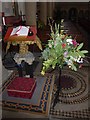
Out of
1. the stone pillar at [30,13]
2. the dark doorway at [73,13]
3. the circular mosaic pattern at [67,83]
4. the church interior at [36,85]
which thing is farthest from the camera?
the dark doorway at [73,13]

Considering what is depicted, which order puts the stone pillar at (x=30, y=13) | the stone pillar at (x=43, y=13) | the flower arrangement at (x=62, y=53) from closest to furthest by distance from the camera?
1. the flower arrangement at (x=62, y=53)
2. the stone pillar at (x=30, y=13)
3. the stone pillar at (x=43, y=13)

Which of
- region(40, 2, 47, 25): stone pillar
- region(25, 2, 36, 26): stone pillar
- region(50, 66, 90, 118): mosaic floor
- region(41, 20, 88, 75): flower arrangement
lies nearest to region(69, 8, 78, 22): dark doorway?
region(40, 2, 47, 25): stone pillar

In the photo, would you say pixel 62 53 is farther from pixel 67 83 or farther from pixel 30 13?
pixel 30 13

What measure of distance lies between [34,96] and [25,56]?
89 cm

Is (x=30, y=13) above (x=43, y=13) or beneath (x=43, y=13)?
beneath

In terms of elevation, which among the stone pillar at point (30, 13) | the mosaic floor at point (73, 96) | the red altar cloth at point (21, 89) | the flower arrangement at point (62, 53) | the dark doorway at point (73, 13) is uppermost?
the dark doorway at point (73, 13)

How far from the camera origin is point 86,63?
5285mm

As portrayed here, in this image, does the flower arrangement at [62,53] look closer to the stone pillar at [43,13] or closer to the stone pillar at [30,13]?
the stone pillar at [30,13]

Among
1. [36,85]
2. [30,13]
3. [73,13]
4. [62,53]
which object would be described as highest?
[73,13]

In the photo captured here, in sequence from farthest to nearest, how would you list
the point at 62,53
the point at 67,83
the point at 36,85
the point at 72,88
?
1. the point at 67,83
2. the point at 72,88
3. the point at 36,85
4. the point at 62,53

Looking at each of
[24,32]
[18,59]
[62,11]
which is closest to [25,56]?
[18,59]

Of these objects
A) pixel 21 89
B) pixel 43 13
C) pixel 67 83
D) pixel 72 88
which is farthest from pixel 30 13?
pixel 21 89

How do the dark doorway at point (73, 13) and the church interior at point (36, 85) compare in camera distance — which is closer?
the church interior at point (36, 85)

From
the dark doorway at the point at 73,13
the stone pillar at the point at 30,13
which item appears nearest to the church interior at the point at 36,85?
the stone pillar at the point at 30,13
